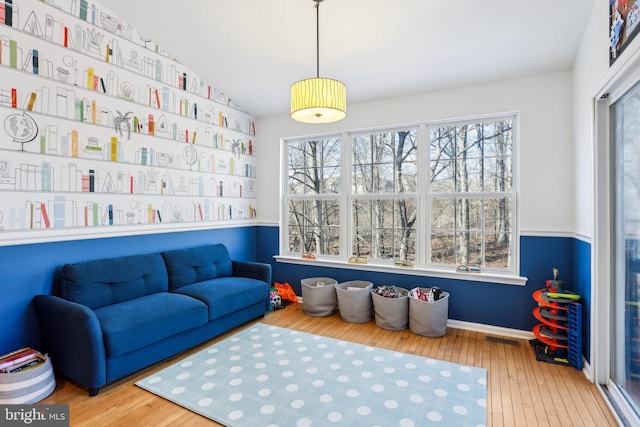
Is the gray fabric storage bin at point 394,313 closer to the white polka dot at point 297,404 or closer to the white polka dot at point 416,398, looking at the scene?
the white polka dot at point 416,398

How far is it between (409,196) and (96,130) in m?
3.06

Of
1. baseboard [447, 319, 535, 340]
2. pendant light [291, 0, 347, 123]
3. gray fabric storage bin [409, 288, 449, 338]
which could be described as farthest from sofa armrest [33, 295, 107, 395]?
baseboard [447, 319, 535, 340]

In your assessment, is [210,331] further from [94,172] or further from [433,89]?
[433,89]

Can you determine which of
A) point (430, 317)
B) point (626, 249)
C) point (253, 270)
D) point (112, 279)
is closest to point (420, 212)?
point (430, 317)

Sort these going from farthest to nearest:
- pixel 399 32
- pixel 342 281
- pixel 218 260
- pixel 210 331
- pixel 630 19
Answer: pixel 342 281, pixel 218 260, pixel 210 331, pixel 399 32, pixel 630 19

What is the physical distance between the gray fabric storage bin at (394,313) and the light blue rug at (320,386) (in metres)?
0.51

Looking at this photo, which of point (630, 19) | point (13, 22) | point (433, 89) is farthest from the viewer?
point (433, 89)

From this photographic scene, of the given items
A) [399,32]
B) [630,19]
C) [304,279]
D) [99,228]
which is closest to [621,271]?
[630,19]

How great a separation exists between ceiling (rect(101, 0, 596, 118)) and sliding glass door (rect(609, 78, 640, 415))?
1.93ft

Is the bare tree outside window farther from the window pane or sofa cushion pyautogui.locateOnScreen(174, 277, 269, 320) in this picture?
sofa cushion pyautogui.locateOnScreen(174, 277, 269, 320)

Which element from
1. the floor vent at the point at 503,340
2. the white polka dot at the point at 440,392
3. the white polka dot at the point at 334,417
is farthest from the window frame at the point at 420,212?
the white polka dot at the point at 334,417

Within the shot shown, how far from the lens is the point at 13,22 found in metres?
2.30

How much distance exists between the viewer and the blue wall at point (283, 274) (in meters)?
2.33

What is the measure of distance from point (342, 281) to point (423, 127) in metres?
2.00
